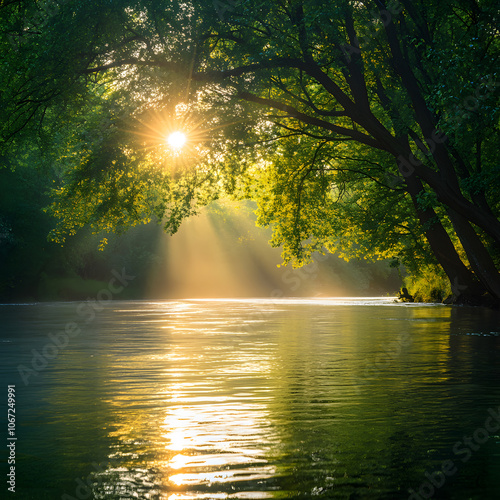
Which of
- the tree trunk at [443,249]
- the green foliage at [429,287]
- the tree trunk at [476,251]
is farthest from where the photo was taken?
the green foliage at [429,287]

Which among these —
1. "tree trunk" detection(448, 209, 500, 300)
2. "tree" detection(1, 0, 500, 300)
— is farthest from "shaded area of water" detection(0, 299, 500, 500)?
"tree trunk" detection(448, 209, 500, 300)

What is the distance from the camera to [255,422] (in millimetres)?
8141

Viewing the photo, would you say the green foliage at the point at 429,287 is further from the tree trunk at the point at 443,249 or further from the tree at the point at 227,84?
the tree at the point at 227,84

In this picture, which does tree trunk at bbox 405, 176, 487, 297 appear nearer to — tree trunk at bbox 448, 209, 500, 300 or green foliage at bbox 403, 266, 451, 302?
tree trunk at bbox 448, 209, 500, 300

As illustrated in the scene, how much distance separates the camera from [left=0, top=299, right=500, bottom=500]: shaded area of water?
574 cm

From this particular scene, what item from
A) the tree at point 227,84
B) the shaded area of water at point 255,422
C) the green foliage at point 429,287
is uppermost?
the tree at point 227,84

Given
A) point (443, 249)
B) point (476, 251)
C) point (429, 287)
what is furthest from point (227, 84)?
point (429, 287)

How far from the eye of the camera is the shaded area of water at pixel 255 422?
18.8 ft

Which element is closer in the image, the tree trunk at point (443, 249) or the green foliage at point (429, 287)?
the tree trunk at point (443, 249)

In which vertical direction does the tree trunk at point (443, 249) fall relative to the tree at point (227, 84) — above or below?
below

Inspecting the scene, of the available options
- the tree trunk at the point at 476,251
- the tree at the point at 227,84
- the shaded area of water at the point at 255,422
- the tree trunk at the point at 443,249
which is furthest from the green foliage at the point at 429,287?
the shaded area of water at the point at 255,422

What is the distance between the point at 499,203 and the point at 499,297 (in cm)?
720

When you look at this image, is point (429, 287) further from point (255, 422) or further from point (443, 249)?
point (255, 422)

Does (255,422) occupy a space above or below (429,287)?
below
